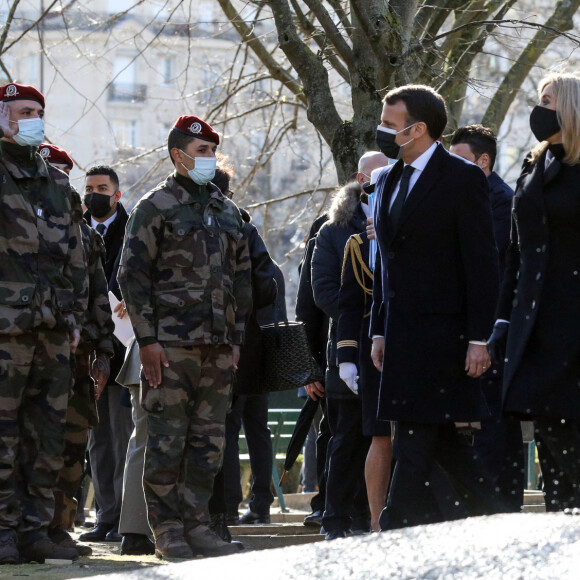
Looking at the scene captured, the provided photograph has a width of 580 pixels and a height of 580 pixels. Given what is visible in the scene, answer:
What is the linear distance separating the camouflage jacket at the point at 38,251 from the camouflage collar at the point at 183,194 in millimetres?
530

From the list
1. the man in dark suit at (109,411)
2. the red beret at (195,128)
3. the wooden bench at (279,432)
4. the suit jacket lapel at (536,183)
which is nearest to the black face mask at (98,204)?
the man in dark suit at (109,411)

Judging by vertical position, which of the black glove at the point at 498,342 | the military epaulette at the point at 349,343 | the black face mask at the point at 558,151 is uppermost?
the black face mask at the point at 558,151

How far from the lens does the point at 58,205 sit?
24.0 ft

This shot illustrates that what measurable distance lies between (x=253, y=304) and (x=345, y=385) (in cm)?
72

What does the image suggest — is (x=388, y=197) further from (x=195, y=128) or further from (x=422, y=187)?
(x=195, y=128)

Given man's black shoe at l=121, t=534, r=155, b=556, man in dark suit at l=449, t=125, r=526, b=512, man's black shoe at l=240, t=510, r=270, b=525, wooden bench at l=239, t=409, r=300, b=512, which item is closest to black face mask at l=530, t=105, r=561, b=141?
man in dark suit at l=449, t=125, r=526, b=512

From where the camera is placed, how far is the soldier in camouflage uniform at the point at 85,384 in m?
7.84

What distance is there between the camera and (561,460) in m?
6.01

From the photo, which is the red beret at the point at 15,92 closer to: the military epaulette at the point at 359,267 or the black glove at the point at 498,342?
the military epaulette at the point at 359,267

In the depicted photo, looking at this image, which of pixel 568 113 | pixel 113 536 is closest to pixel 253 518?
pixel 113 536

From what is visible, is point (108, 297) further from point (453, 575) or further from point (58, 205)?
point (453, 575)

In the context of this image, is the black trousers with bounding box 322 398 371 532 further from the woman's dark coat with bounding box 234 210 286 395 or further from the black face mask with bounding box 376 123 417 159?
the black face mask with bounding box 376 123 417 159

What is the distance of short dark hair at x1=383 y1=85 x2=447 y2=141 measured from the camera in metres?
Answer: 6.70

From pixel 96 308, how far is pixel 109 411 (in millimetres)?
1735
